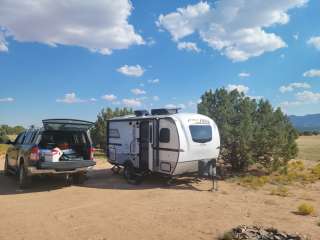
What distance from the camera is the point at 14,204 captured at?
30.3ft

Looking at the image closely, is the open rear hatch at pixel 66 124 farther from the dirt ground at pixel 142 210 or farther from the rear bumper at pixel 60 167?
the dirt ground at pixel 142 210

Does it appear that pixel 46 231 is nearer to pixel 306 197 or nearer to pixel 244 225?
pixel 244 225

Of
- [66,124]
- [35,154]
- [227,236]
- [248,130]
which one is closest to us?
[227,236]

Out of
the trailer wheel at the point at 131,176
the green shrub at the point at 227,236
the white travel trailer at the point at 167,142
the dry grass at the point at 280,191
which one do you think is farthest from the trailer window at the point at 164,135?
the green shrub at the point at 227,236

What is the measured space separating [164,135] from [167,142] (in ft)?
0.94

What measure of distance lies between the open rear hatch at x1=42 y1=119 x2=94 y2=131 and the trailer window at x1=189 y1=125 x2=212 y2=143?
350 centimetres

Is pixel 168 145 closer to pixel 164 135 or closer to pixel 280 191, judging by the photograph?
pixel 164 135

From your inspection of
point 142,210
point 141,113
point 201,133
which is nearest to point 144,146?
point 141,113

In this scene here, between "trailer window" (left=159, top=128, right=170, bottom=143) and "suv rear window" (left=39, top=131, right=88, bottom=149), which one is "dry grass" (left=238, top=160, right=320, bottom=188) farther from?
"suv rear window" (left=39, top=131, right=88, bottom=149)

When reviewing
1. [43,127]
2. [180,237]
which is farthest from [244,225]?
[43,127]

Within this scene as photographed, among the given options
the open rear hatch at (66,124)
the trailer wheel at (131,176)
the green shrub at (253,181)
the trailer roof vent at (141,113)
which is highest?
the trailer roof vent at (141,113)

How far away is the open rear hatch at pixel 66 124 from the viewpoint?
432 inches

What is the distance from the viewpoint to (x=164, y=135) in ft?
38.5

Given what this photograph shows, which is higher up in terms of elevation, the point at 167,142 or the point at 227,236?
the point at 167,142
